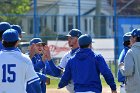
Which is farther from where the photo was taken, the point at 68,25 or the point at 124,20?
the point at 68,25

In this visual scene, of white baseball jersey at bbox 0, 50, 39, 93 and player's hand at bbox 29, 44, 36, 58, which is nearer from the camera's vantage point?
white baseball jersey at bbox 0, 50, 39, 93

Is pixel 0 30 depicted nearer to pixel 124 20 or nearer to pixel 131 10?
pixel 124 20

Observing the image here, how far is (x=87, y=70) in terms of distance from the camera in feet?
31.5

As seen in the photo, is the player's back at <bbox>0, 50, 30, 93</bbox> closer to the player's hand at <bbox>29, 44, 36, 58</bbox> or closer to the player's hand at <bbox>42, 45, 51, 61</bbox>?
the player's hand at <bbox>42, 45, 51, 61</bbox>

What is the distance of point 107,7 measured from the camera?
51.5 metres

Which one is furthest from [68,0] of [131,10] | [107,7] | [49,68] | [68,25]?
[49,68]

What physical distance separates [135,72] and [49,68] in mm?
1804

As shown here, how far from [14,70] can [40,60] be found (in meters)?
2.32

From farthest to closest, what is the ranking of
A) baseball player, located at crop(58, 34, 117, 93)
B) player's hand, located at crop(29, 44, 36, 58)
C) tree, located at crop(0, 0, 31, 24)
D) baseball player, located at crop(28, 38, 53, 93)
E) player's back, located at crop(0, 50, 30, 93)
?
tree, located at crop(0, 0, 31, 24)
player's hand, located at crop(29, 44, 36, 58)
baseball player, located at crop(28, 38, 53, 93)
baseball player, located at crop(58, 34, 117, 93)
player's back, located at crop(0, 50, 30, 93)

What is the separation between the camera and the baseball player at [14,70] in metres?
7.91

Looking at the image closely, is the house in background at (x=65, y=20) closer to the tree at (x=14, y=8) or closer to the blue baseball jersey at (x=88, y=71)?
the tree at (x=14, y=8)

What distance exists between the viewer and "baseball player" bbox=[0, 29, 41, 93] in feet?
25.9

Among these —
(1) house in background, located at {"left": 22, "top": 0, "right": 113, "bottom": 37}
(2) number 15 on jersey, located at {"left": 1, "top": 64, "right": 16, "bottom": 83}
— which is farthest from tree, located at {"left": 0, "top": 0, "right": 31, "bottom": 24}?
(2) number 15 on jersey, located at {"left": 1, "top": 64, "right": 16, "bottom": 83}

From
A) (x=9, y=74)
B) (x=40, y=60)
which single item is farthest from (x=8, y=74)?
(x=40, y=60)
